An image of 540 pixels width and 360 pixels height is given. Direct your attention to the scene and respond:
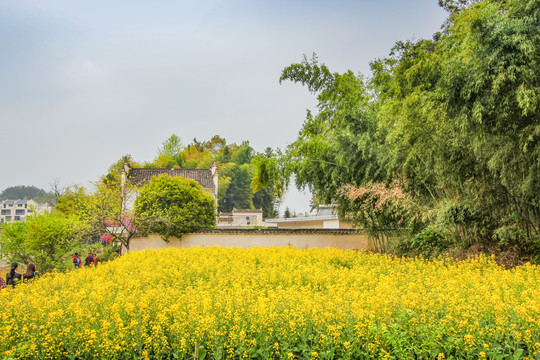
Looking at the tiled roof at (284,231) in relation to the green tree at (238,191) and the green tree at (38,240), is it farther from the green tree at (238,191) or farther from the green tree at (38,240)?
the green tree at (238,191)

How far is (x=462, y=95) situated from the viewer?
705 cm

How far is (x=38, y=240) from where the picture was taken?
1377 cm

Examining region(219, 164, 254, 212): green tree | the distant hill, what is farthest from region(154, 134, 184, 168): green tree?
the distant hill

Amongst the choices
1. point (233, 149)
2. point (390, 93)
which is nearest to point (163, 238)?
point (390, 93)

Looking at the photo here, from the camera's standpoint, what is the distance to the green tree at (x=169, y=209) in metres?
17.5

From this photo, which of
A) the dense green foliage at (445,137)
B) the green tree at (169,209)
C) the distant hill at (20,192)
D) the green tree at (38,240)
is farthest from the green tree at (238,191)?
the distant hill at (20,192)

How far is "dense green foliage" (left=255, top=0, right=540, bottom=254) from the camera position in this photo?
665cm

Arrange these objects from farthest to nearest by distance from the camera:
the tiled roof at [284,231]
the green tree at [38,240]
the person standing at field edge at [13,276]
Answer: the tiled roof at [284,231]
the green tree at [38,240]
the person standing at field edge at [13,276]

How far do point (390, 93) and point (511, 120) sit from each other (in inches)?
157

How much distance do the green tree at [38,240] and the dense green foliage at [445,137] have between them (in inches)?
285

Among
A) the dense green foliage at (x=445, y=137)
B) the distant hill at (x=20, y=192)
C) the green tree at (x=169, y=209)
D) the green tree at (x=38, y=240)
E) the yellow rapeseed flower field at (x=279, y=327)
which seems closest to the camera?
the yellow rapeseed flower field at (x=279, y=327)

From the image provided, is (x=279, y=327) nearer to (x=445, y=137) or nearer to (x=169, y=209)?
(x=445, y=137)

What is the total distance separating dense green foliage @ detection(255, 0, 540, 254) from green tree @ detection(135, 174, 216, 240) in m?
5.37

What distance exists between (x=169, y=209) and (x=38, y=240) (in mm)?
5249
